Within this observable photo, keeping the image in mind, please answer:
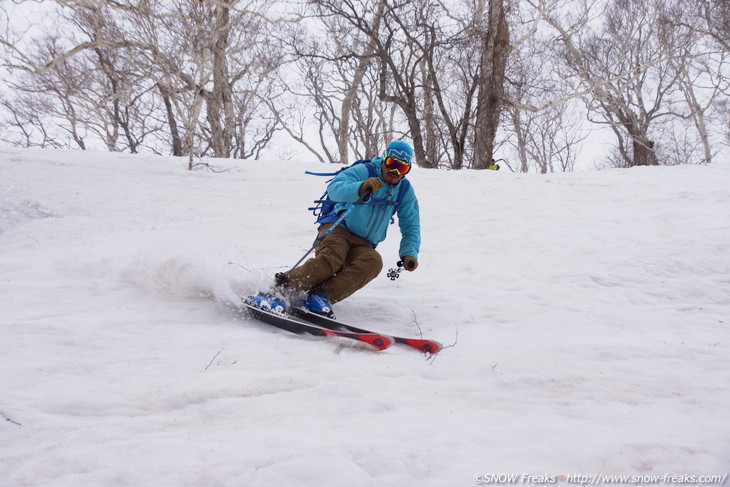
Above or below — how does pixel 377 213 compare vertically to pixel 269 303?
above

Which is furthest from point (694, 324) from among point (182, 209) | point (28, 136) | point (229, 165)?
point (28, 136)

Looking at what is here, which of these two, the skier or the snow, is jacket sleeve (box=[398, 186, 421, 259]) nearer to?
the skier

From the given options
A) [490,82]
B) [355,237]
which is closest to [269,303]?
[355,237]

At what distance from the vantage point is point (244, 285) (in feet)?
12.7

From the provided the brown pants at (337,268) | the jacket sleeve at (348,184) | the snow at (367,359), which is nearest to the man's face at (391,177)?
the jacket sleeve at (348,184)

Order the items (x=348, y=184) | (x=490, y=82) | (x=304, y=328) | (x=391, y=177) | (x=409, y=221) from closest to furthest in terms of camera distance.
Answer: (x=304, y=328) → (x=348, y=184) → (x=391, y=177) → (x=409, y=221) → (x=490, y=82)

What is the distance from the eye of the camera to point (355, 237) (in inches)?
149

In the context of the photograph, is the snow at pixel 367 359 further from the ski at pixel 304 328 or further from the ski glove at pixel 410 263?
the ski glove at pixel 410 263

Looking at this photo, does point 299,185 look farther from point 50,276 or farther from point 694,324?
point 694,324

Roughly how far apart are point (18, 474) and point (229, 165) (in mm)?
9129

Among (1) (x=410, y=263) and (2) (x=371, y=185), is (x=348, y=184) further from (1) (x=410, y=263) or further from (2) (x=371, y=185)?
(1) (x=410, y=263)

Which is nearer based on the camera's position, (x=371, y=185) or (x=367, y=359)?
(x=367, y=359)

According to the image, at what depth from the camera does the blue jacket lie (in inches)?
145

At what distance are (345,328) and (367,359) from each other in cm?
55
